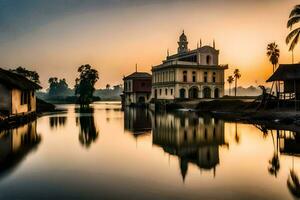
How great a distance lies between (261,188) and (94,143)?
42.4 feet

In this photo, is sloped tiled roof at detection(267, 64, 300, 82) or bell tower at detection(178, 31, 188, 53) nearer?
sloped tiled roof at detection(267, 64, 300, 82)

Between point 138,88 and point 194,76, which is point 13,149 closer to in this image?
point 194,76

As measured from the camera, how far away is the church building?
73312 millimetres

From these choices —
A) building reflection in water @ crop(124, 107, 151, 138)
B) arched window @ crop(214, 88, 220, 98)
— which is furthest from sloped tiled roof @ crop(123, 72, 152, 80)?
building reflection in water @ crop(124, 107, 151, 138)

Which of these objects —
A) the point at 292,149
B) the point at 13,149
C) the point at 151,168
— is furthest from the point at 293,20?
the point at 13,149

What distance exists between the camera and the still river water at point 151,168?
10.3 m

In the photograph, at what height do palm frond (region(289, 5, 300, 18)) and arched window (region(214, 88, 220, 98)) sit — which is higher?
palm frond (region(289, 5, 300, 18))

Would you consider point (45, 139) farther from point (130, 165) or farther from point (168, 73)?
point (168, 73)

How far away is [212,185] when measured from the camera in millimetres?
11062

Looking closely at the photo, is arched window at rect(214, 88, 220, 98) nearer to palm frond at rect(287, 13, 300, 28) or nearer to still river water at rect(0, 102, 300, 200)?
palm frond at rect(287, 13, 300, 28)

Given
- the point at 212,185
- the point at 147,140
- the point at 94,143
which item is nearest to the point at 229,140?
the point at 147,140

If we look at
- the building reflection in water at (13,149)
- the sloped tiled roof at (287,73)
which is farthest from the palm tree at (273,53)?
the building reflection in water at (13,149)

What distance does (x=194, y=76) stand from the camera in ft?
246

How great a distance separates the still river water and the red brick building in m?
66.4
